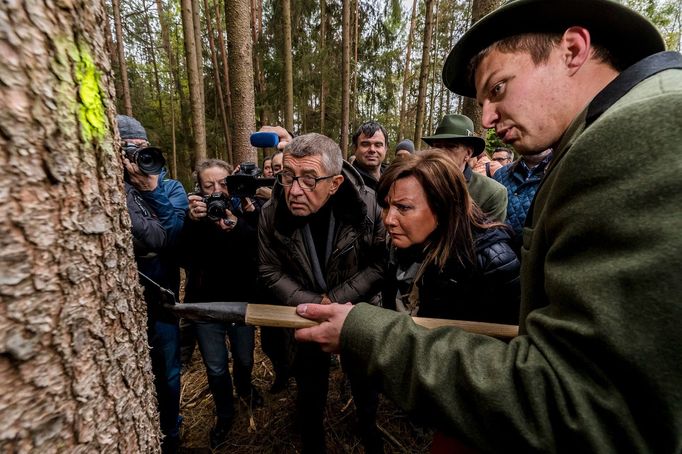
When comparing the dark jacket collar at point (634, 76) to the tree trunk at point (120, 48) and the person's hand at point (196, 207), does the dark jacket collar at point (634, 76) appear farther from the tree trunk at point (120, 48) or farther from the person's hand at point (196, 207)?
the tree trunk at point (120, 48)

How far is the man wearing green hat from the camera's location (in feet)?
10.4

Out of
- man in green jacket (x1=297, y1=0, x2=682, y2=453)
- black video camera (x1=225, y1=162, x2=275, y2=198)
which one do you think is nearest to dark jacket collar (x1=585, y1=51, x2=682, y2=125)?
man in green jacket (x1=297, y1=0, x2=682, y2=453)

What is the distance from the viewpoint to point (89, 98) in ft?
2.71

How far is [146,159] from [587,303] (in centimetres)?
257

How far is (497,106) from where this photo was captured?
122 centimetres

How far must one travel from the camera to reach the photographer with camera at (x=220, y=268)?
2629 mm

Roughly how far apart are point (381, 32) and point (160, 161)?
13.2 m

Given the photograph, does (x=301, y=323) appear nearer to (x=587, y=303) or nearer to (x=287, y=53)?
(x=587, y=303)

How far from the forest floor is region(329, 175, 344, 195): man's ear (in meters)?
2.27

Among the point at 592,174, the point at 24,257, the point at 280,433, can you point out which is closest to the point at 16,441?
the point at 24,257

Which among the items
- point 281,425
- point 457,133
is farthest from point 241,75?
point 281,425

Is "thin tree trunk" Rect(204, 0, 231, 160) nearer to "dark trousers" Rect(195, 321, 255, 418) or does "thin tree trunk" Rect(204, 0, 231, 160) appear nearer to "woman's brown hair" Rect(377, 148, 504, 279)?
"dark trousers" Rect(195, 321, 255, 418)

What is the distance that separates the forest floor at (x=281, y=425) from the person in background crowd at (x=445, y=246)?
4.88ft

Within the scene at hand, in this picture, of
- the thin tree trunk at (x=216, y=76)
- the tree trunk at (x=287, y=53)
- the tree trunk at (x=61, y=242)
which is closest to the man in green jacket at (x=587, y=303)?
the tree trunk at (x=61, y=242)
